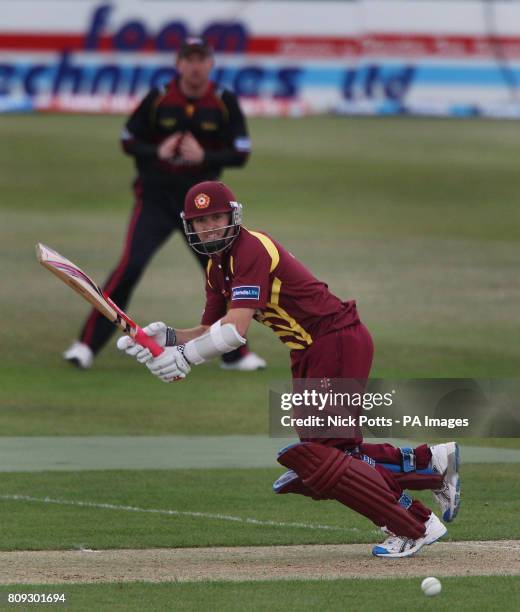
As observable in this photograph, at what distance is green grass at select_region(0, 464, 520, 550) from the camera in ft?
27.3

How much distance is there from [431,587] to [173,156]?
700 centimetres

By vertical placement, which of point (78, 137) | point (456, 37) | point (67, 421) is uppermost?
point (456, 37)

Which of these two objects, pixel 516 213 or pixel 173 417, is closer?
pixel 173 417

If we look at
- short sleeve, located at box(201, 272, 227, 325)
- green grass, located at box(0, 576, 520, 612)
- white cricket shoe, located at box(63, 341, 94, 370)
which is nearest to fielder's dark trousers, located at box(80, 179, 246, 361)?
white cricket shoe, located at box(63, 341, 94, 370)

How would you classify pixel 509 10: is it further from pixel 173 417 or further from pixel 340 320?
pixel 340 320

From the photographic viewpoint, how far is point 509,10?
35281 millimetres

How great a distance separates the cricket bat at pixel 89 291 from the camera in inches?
311

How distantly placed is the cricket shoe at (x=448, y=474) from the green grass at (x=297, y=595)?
880 millimetres

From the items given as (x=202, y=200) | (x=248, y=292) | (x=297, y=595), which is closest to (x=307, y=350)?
(x=248, y=292)

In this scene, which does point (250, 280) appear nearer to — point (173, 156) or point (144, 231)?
point (173, 156)

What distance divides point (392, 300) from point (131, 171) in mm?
13035

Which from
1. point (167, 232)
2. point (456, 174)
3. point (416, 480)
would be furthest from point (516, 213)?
point (416, 480)

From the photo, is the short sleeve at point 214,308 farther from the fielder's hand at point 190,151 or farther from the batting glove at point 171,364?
the fielder's hand at point 190,151

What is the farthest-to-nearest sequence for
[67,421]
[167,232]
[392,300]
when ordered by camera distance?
[392,300] → [167,232] → [67,421]
